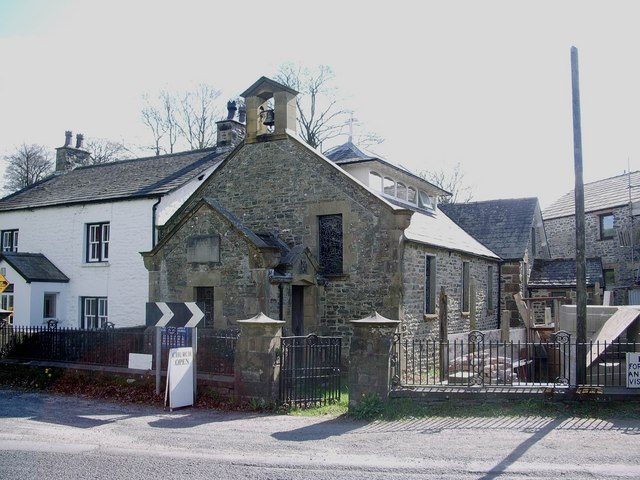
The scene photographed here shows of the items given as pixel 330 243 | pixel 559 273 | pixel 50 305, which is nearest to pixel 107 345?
pixel 330 243

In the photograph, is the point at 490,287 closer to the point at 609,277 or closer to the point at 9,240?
the point at 609,277

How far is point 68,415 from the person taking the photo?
11.7m

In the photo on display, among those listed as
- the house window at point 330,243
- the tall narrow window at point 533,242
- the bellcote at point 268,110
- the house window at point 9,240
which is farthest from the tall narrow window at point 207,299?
the tall narrow window at point 533,242

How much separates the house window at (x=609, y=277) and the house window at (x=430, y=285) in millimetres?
19835

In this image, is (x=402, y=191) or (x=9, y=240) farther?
(x=9, y=240)

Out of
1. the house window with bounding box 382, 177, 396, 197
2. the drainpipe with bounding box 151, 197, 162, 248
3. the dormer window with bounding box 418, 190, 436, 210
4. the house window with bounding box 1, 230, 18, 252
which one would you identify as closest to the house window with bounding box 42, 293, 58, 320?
the house window with bounding box 1, 230, 18, 252

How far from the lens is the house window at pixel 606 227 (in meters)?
36.5

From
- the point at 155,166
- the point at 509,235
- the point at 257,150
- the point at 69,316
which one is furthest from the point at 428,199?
the point at 69,316

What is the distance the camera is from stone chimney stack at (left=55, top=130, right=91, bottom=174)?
31781mm

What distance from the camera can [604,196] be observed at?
38125 mm

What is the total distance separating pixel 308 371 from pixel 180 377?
2442 millimetres

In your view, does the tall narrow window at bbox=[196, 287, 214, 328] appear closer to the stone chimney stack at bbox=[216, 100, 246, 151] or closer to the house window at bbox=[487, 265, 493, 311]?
the stone chimney stack at bbox=[216, 100, 246, 151]

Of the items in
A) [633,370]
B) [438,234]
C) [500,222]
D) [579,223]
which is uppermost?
[500,222]

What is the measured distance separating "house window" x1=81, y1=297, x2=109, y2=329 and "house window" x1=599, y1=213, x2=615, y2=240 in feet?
89.4
